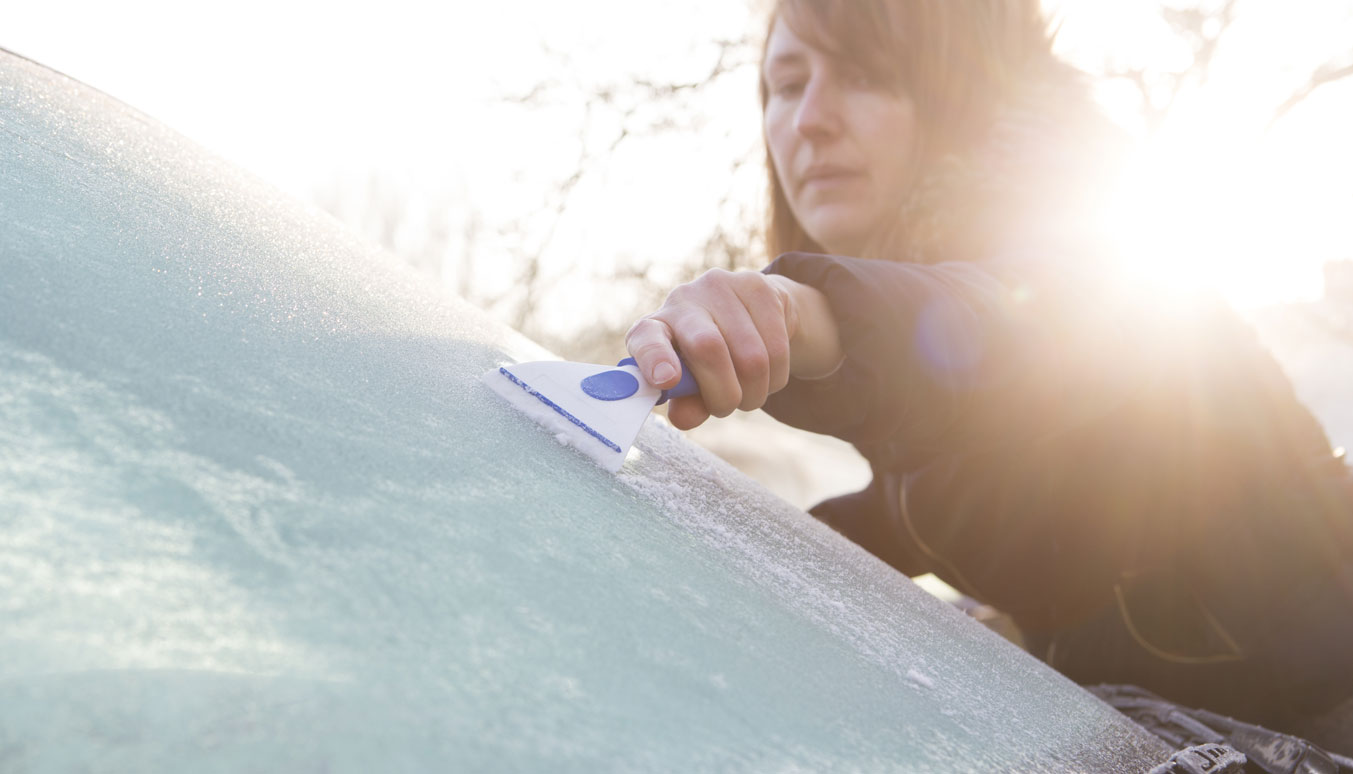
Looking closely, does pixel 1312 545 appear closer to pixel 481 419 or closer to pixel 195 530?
pixel 481 419

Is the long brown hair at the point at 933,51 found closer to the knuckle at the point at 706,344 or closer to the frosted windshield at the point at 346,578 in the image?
the knuckle at the point at 706,344

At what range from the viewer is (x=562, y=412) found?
714mm

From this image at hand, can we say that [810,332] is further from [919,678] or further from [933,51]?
[933,51]

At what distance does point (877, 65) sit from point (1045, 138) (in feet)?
1.19

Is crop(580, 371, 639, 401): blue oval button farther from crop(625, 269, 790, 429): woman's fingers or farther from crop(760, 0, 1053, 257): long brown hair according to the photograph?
crop(760, 0, 1053, 257): long brown hair

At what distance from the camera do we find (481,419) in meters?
0.62

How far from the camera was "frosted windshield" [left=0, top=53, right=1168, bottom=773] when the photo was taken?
0.85 feet

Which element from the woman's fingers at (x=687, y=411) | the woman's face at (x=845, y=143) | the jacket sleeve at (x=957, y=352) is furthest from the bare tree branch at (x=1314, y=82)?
the woman's fingers at (x=687, y=411)

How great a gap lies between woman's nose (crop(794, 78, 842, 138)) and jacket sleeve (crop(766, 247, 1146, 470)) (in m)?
0.62

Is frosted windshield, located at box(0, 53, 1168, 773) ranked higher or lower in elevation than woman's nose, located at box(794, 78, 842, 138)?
lower

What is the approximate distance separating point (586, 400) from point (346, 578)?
0.40m

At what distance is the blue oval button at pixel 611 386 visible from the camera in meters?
0.72

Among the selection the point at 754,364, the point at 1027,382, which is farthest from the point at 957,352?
the point at 754,364

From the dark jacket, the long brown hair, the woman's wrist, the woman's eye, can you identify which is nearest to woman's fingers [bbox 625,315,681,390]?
the woman's wrist
